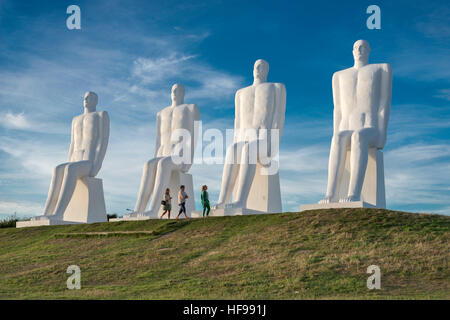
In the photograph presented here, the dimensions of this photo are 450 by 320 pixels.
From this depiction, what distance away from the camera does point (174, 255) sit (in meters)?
12.7

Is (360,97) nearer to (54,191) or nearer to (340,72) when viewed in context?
(340,72)

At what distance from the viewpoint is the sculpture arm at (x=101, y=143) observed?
20.2m

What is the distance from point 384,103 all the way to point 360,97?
661 mm

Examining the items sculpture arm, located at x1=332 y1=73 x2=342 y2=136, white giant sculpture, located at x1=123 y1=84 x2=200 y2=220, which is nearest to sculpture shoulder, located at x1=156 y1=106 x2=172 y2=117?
white giant sculpture, located at x1=123 y1=84 x2=200 y2=220

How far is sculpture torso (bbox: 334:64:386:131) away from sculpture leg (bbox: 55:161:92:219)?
359 inches

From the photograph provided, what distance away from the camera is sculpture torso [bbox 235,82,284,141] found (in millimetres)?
17344

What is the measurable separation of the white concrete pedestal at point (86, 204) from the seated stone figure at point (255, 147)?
17.6 ft

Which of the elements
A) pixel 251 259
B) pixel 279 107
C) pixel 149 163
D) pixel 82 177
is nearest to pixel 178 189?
pixel 149 163

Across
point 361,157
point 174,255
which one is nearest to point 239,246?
point 174,255

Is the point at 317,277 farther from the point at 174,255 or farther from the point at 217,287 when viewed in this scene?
the point at 174,255

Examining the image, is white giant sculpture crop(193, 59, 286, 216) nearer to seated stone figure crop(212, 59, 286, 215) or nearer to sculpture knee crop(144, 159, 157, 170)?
seated stone figure crop(212, 59, 286, 215)

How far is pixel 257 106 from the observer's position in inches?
691

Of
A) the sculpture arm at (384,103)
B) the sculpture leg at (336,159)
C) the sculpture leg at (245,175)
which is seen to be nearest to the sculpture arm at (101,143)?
the sculpture leg at (245,175)

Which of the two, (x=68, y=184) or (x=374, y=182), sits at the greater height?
(x=68, y=184)
